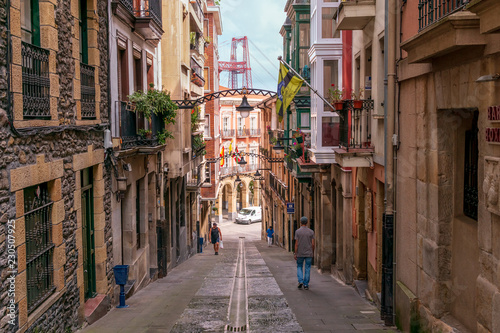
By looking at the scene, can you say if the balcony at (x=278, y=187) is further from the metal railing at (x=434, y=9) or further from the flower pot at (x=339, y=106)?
the metal railing at (x=434, y=9)

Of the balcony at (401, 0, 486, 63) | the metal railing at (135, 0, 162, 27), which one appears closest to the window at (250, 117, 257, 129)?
the metal railing at (135, 0, 162, 27)

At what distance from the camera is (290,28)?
106 feet

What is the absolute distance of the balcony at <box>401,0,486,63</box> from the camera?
20.8ft

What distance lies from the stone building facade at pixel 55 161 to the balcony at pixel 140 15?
111 centimetres

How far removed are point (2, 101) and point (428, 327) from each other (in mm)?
6406

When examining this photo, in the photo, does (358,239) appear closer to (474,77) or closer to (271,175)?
(474,77)

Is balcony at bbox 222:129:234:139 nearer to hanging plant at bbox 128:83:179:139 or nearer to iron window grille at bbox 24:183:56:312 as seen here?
hanging plant at bbox 128:83:179:139

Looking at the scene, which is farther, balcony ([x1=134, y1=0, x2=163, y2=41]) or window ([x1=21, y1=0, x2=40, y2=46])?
balcony ([x1=134, y1=0, x2=163, y2=41])

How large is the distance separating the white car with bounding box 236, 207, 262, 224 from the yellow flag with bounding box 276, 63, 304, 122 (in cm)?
5042

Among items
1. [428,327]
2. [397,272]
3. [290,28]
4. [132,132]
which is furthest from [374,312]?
[290,28]

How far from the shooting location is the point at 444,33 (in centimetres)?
672

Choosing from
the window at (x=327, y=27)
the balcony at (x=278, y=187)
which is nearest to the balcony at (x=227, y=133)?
the balcony at (x=278, y=187)

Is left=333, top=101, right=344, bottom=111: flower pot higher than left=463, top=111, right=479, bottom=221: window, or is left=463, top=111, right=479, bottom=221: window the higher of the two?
left=333, top=101, right=344, bottom=111: flower pot

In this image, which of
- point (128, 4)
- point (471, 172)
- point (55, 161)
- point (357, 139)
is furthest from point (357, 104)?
point (55, 161)
